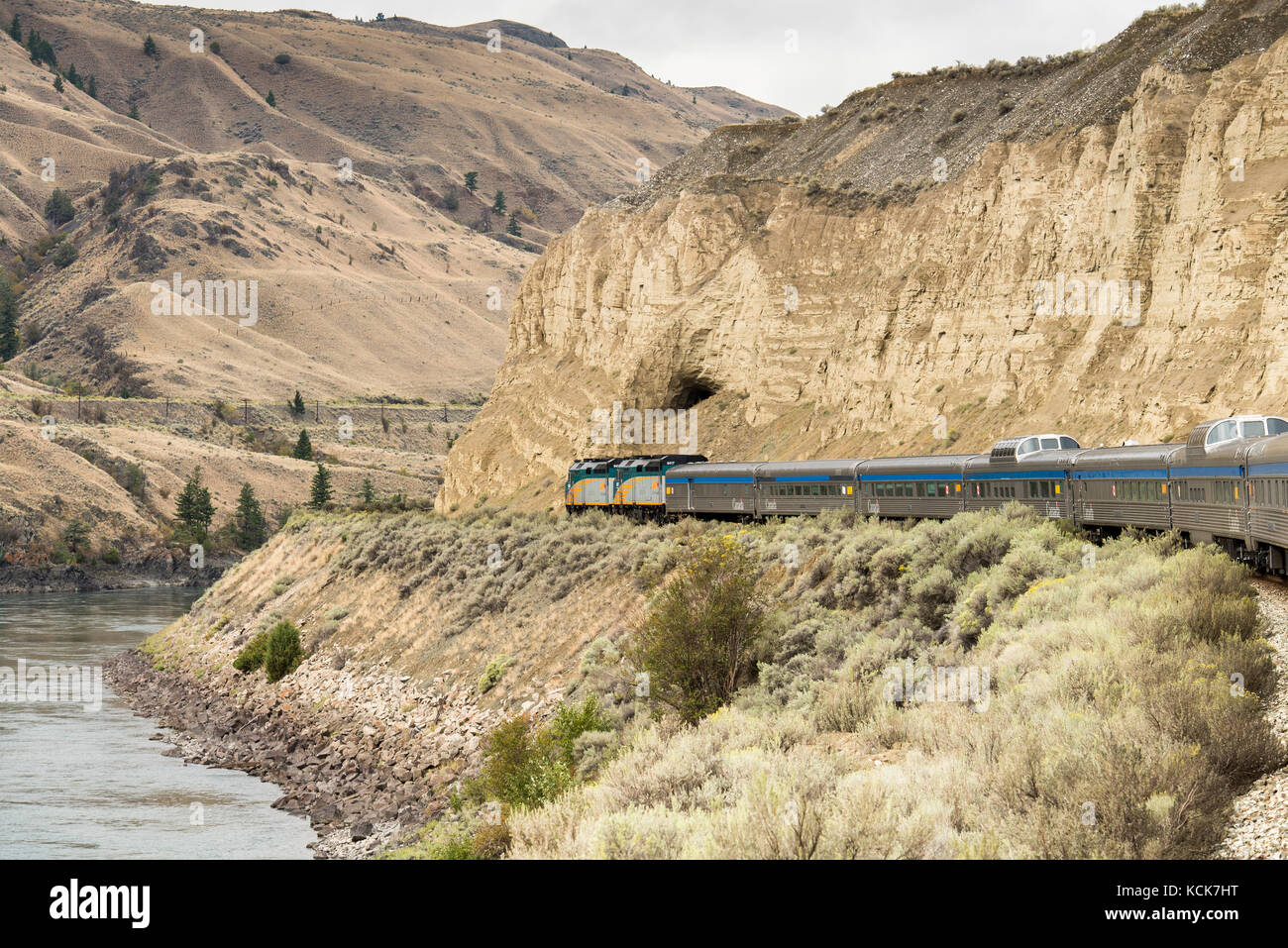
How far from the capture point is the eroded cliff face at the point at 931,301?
3175 centimetres

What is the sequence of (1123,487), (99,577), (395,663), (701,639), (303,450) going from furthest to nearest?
(303,450) → (99,577) → (395,663) → (1123,487) → (701,639)

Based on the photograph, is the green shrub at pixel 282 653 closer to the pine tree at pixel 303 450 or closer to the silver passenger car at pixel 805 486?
the silver passenger car at pixel 805 486

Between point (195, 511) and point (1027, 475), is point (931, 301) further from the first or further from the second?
point (195, 511)

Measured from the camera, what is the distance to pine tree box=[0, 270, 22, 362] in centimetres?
16700

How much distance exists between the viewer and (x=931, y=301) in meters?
43.8

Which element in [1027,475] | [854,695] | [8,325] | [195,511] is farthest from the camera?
[8,325]

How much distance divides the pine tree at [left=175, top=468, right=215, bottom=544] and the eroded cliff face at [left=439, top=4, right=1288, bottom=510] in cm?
5077

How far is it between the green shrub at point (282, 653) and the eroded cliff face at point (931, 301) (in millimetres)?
13991

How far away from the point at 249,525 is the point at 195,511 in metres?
4.99

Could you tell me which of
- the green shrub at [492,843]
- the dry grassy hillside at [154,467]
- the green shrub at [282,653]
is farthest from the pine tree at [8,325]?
the green shrub at [492,843]

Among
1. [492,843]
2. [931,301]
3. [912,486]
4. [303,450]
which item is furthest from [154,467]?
[492,843]

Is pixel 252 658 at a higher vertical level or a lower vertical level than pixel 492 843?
lower
